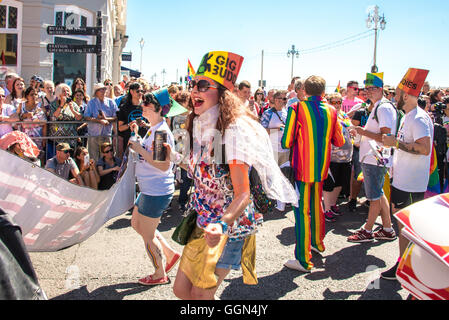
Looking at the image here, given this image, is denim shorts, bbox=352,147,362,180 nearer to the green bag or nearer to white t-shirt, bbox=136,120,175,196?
white t-shirt, bbox=136,120,175,196

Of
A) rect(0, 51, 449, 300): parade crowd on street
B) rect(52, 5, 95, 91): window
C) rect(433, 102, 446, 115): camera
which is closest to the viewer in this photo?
rect(0, 51, 449, 300): parade crowd on street

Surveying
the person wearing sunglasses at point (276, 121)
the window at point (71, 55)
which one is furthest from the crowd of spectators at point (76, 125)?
the window at point (71, 55)

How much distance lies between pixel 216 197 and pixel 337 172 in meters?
4.67

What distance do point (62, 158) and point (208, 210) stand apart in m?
3.71

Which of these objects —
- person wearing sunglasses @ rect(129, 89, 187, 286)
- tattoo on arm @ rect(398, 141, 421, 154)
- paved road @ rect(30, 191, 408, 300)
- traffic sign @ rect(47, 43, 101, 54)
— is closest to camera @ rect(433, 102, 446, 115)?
paved road @ rect(30, 191, 408, 300)

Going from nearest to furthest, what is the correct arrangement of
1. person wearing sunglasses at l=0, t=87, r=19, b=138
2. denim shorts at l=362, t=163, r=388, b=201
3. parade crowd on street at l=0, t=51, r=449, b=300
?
parade crowd on street at l=0, t=51, r=449, b=300
denim shorts at l=362, t=163, r=388, b=201
person wearing sunglasses at l=0, t=87, r=19, b=138

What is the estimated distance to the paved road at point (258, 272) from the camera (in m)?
3.75

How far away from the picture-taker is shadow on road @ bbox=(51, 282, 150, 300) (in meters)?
3.60

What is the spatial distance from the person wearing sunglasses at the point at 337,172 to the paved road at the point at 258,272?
98 cm

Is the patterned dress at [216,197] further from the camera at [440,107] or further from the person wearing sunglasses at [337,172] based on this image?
the camera at [440,107]

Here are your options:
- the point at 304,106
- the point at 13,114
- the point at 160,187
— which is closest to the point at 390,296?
the point at 304,106

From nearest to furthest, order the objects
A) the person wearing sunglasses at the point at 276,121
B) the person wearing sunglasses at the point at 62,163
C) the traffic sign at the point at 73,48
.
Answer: the person wearing sunglasses at the point at 62,163, the person wearing sunglasses at the point at 276,121, the traffic sign at the point at 73,48

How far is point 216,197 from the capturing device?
2.57m

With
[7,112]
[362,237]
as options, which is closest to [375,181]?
[362,237]
